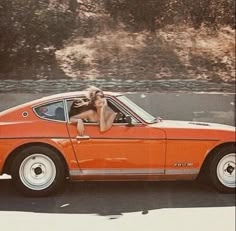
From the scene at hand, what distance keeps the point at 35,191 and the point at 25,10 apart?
757 millimetres

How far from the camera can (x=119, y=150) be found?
2.09 m

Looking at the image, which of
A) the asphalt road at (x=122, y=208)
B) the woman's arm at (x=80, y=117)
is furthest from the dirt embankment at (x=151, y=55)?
the asphalt road at (x=122, y=208)

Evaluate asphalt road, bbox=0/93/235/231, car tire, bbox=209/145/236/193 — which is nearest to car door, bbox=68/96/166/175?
asphalt road, bbox=0/93/235/231

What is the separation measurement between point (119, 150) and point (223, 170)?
47 cm

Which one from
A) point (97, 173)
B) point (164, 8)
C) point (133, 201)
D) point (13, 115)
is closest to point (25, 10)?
point (13, 115)

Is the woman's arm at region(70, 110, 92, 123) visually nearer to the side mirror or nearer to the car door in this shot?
the car door

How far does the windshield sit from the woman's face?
8cm

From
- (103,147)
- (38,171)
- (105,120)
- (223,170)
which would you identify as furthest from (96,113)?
(223,170)

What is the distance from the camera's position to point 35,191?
2113 mm

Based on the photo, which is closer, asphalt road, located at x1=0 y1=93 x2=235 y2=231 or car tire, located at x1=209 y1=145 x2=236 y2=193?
asphalt road, located at x1=0 y1=93 x2=235 y2=231

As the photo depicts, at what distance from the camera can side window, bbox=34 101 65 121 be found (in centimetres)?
213

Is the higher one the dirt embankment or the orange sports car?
the dirt embankment

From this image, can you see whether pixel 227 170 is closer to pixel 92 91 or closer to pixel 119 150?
pixel 119 150

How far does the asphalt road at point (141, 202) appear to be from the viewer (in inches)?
78.8
